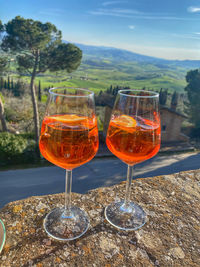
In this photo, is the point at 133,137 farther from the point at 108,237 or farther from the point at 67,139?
the point at 108,237

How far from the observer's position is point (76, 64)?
1176 cm

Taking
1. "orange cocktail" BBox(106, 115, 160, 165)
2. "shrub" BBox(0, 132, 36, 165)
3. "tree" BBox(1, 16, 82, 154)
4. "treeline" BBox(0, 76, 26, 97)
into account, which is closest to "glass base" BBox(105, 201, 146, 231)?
"orange cocktail" BBox(106, 115, 160, 165)

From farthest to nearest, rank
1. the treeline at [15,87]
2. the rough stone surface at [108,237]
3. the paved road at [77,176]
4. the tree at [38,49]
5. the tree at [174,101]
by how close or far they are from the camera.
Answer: the tree at [174,101] → the treeline at [15,87] → the tree at [38,49] → the paved road at [77,176] → the rough stone surface at [108,237]

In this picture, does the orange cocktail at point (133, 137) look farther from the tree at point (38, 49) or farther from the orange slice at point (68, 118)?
the tree at point (38, 49)

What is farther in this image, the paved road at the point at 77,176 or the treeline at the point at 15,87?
the treeline at the point at 15,87

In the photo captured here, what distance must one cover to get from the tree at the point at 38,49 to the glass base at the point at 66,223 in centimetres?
1095

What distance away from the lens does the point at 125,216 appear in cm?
87

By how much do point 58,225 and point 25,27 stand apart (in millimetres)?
11570

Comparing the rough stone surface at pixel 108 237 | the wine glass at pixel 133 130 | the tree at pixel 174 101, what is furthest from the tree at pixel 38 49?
the wine glass at pixel 133 130

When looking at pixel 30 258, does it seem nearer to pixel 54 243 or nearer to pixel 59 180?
pixel 54 243

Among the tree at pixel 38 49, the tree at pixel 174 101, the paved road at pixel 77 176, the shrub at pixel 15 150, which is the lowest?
the paved road at pixel 77 176

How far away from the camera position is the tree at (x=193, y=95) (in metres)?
17.8

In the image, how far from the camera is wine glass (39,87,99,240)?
2.25ft

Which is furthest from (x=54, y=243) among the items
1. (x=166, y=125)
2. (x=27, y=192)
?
(x=166, y=125)
